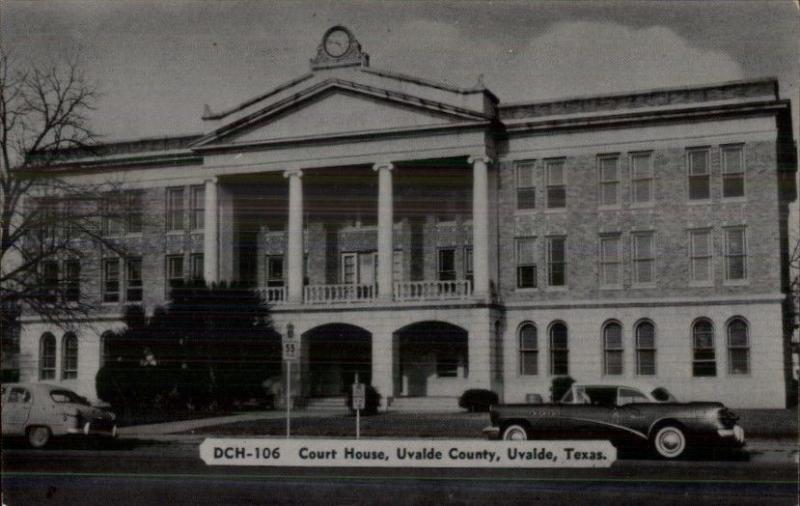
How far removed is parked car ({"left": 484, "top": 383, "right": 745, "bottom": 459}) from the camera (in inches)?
445

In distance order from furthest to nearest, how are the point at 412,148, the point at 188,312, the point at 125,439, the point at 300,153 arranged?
the point at 412,148, the point at 300,153, the point at 188,312, the point at 125,439

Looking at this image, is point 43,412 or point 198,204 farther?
point 198,204

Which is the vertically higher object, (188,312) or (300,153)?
(300,153)

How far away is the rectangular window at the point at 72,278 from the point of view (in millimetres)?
11664

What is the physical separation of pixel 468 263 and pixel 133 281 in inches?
364

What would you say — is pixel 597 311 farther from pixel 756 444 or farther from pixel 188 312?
pixel 188 312

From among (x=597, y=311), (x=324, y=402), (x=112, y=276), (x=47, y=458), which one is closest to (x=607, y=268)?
(x=597, y=311)

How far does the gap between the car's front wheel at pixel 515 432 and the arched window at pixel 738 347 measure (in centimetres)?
299

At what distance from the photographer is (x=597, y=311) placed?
15.1 metres

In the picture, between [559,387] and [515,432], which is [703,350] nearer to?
[559,387]

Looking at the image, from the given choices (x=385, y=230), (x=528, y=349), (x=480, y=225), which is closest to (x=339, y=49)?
(x=528, y=349)

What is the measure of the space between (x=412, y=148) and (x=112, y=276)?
34.9 ft

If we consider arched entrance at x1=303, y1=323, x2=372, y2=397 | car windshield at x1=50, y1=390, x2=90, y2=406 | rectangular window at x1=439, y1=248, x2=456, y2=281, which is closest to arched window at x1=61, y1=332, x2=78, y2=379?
car windshield at x1=50, y1=390, x2=90, y2=406

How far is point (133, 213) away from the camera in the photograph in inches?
489
